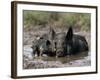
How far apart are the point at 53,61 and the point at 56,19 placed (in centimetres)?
39

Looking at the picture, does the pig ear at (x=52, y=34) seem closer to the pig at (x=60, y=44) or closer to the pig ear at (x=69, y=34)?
the pig at (x=60, y=44)

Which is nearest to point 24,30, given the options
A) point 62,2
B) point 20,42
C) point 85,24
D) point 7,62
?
point 20,42

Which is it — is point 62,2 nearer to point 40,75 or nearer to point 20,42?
point 20,42

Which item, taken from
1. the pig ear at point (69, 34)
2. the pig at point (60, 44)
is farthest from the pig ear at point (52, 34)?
the pig ear at point (69, 34)

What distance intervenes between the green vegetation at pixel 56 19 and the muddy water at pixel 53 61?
0.24 metres

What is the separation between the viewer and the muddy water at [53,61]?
214 cm

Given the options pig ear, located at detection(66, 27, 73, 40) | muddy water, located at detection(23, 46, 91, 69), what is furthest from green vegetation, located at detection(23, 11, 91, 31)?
muddy water, located at detection(23, 46, 91, 69)

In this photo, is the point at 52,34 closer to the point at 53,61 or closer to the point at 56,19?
the point at 56,19

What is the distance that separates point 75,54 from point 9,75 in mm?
673

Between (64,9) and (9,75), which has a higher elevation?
(64,9)

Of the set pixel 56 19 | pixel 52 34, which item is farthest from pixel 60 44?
pixel 56 19

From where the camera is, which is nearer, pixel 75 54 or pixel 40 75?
Result: pixel 40 75

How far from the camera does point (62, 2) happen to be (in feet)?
7.50

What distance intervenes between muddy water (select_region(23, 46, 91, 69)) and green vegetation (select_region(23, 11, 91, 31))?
24cm
